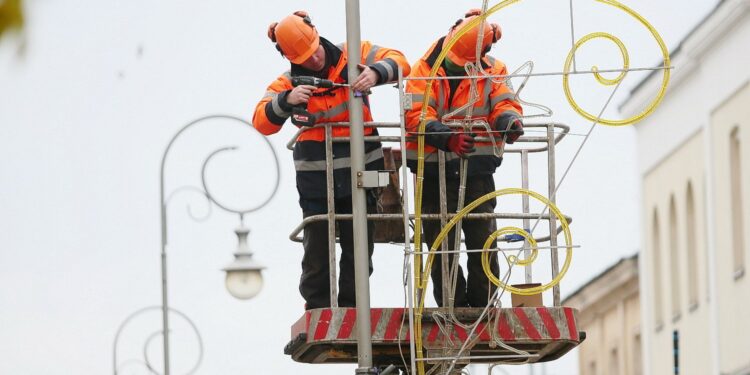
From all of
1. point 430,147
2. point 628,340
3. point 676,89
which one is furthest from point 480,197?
point 628,340

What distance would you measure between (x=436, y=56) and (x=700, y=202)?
155 feet

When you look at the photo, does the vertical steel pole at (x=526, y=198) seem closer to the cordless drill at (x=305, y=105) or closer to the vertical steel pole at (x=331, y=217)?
the vertical steel pole at (x=331, y=217)

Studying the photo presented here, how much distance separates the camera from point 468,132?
1394 cm

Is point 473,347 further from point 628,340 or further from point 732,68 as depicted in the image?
point 628,340

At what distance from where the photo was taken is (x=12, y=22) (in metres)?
6.93

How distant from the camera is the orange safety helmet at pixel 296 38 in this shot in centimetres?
1416

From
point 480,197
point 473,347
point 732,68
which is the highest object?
point 732,68

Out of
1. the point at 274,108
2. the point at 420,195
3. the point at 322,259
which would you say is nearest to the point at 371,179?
the point at 420,195

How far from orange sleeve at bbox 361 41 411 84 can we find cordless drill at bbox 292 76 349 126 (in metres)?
0.21

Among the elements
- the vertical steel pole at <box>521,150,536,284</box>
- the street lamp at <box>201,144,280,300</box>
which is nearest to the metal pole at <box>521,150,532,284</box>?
the vertical steel pole at <box>521,150,536,284</box>

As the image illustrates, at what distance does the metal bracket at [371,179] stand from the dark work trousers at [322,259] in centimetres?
107

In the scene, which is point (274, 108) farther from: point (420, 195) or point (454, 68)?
point (454, 68)

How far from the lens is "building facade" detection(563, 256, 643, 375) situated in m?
74.6

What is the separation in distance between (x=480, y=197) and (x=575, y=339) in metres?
1.03
